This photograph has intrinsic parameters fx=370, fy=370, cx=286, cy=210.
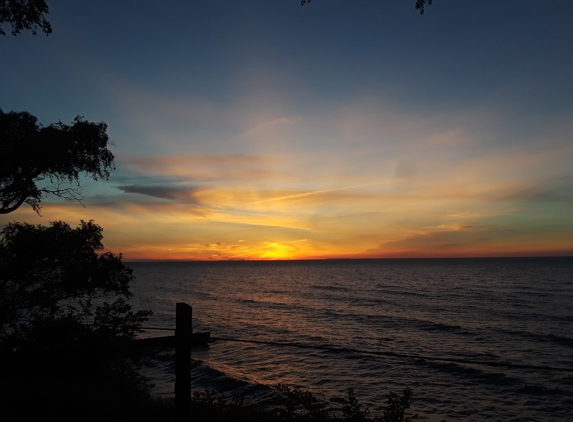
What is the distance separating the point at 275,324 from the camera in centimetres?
4222

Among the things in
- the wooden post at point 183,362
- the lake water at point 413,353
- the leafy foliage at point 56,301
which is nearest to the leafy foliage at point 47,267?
the leafy foliage at point 56,301

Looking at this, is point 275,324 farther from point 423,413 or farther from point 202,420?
point 202,420

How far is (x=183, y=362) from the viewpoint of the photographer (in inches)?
263

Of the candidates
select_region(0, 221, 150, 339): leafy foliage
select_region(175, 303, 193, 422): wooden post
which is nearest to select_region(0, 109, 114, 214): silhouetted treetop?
select_region(0, 221, 150, 339): leafy foliage

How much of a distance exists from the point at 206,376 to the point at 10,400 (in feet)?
53.9

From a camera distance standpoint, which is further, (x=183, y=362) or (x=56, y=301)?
(x=56, y=301)

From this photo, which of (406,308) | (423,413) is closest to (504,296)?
(406,308)

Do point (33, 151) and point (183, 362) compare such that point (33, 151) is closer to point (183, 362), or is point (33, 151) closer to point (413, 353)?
point (183, 362)

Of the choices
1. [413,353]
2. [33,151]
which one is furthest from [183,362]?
[413,353]

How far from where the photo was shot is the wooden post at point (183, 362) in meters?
6.48

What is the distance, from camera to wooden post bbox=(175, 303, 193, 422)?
6.48m

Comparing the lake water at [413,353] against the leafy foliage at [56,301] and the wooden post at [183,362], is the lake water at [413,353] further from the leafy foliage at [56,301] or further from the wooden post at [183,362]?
the leafy foliage at [56,301]

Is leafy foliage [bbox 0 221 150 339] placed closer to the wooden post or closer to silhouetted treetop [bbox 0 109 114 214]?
silhouetted treetop [bbox 0 109 114 214]

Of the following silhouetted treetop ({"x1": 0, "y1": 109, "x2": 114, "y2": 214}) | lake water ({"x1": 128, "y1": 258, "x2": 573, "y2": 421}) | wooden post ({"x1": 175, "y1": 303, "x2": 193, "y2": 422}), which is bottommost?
lake water ({"x1": 128, "y1": 258, "x2": 573, "y2": 421})
